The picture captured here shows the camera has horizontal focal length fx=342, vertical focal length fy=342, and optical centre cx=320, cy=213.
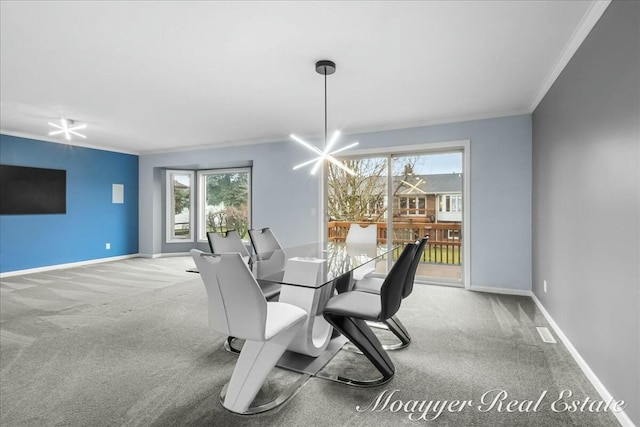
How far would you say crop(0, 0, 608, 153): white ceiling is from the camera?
7.20 ft

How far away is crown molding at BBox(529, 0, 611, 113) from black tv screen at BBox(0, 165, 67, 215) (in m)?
7.40

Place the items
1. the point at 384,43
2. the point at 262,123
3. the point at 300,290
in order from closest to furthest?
1. the point at 300,290
2. the point at 384,43
3. the point at 262,123

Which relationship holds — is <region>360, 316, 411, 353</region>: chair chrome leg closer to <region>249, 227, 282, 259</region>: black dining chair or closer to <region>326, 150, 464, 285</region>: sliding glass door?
<region>249, 227, 282, 259</region>: black dining chair

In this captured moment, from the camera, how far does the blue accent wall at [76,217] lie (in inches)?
219

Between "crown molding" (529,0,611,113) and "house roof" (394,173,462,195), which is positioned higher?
"crown molding" (529,0,611,113)

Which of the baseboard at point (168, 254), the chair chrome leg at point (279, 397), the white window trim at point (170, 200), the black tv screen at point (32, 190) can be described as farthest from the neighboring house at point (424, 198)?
the black tv screen at point (32, 190)

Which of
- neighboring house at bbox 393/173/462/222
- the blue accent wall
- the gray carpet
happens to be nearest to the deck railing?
neighboring house at bbox 393/173/462/222

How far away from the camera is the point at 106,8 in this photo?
2.14m

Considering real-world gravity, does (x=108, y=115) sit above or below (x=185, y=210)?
above

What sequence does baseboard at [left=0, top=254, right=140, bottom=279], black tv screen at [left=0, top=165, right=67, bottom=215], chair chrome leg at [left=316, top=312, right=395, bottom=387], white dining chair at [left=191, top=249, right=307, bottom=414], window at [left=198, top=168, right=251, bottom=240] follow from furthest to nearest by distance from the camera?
1. window at [left=198, top=168, right=251, bottom=240]
2. baseboard at [left=0, top=254, right=140, bottom=279]
3. black tv screen at [left=0, top=165, right=67, bottom=215]
4. chair chrome leg at [left=316, top=312, right=395, bottom=387]
5. white dining chair at [left=191, top=249, right=307, bottom=414]

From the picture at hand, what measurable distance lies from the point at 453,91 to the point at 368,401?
3.16m

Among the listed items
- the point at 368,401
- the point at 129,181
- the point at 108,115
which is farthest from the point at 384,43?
the point at 129,181

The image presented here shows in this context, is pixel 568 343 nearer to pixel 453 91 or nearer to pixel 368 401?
pixel 368 401

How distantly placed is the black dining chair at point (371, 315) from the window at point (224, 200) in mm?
5667
